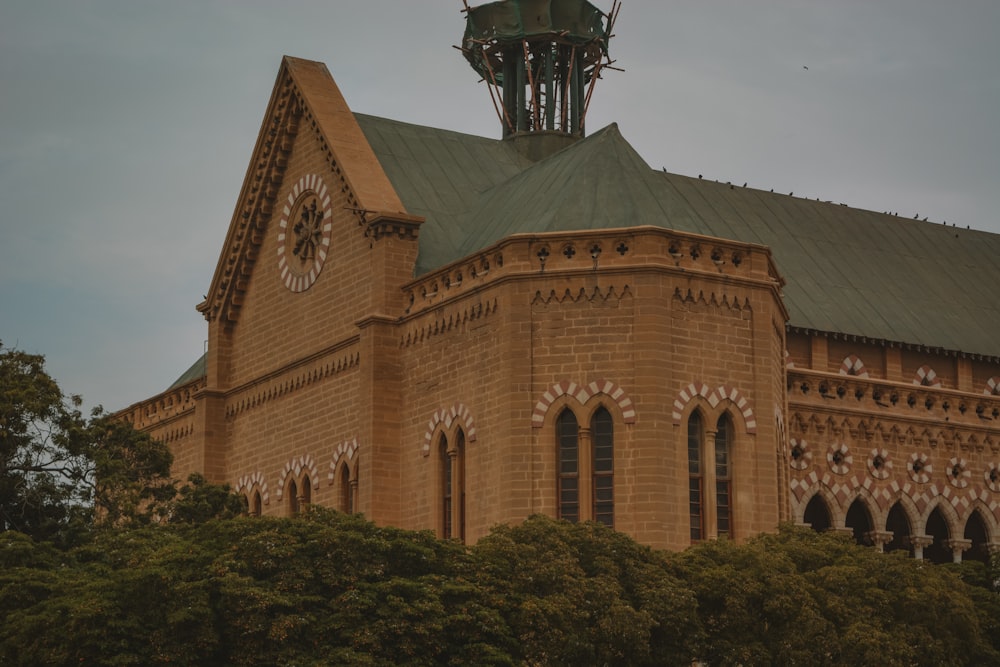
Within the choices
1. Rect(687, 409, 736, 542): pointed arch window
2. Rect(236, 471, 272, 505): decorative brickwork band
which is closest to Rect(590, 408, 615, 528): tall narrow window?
Rect(687, 409, 736, 542): pointed arch window

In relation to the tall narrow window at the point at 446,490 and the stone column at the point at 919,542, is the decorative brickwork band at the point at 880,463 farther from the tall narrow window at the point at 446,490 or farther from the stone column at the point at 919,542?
the tall narrow window at the point at 446,490

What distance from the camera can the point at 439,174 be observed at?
6394cm

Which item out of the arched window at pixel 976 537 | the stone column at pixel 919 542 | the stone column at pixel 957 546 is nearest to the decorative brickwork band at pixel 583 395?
the stone column at pixel 919 542

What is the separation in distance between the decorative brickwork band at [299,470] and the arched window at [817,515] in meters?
13.7

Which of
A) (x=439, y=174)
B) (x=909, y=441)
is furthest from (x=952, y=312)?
(x=439, y=174)

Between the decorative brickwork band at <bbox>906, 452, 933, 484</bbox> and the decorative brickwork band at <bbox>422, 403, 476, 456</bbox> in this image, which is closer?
the decorative brickwork band at <bbox>422, 403, 476, 456</bbox>

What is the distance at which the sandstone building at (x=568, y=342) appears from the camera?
5075 cm

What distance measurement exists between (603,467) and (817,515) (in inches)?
464

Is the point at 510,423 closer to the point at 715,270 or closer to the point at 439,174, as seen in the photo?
the point at 715,270

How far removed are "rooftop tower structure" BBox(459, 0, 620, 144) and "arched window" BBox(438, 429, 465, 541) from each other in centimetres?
2109

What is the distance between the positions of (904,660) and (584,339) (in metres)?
12.0

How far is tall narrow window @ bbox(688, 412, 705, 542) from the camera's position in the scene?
5034cm

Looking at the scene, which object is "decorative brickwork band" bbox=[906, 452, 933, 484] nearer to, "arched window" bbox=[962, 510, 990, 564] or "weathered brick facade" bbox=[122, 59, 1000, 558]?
"weathered brick facade" bbox=[122, 59, 1000, 558]

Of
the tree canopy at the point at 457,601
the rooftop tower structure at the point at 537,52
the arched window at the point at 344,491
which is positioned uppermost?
the rooftop tower structure at the point at 537,52
